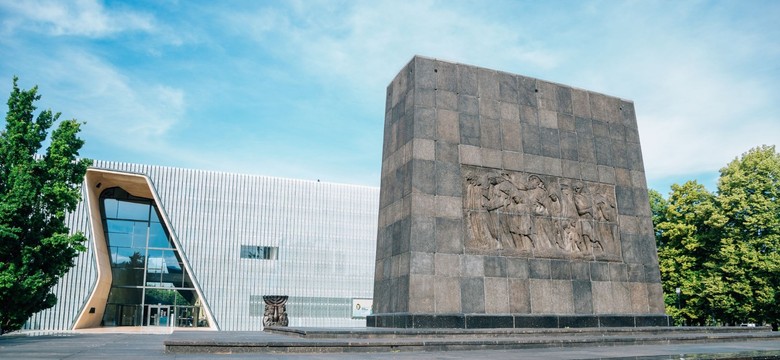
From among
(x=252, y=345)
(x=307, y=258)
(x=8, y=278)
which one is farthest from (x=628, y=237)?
(x=307, y=258)

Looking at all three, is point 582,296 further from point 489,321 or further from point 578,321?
point 489,321

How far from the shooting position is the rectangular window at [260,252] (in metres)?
43.7

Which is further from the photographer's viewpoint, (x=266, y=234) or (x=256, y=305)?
(x=266, y=234)

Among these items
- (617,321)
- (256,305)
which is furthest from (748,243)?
(256,305)

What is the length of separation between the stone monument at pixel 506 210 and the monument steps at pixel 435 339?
1041 millimetres

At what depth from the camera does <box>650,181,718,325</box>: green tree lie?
118 ft

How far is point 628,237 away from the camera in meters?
19.4

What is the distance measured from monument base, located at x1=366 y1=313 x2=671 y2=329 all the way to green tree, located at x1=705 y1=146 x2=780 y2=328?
1794 centimetres

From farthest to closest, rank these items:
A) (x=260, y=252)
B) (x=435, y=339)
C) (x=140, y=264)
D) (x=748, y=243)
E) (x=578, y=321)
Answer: (x=260, y=252) < (x=140, y=264) < (x=748, y=243) < (x=578, y=321) < (x=435, y=339)

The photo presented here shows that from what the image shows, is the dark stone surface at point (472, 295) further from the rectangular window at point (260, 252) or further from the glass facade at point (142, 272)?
the glass facade at point (142, 272)

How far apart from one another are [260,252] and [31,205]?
25410 millimetres

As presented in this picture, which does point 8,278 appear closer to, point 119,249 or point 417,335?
point 417,335

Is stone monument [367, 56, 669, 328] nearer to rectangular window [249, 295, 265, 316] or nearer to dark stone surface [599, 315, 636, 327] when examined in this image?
dark stone surface [599, 315, 636, 327]

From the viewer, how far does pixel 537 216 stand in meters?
18.0
